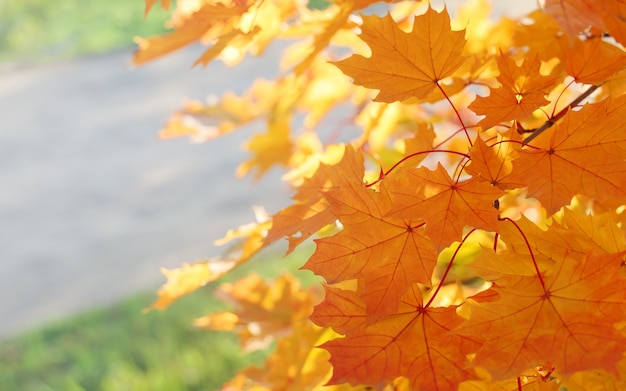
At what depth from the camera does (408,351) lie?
51 centimetres

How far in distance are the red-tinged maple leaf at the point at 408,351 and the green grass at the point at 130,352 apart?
1558mm

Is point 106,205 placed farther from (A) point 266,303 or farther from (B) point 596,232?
(B) point 596,232

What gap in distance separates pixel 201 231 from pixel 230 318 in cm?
257

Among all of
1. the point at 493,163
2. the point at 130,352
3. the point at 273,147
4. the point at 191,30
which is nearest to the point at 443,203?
the point at 493,163

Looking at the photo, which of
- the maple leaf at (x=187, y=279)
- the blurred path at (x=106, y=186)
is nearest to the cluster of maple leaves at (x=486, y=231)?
the maple leaf at (x=187, y=279)

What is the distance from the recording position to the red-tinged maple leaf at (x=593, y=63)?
54cm

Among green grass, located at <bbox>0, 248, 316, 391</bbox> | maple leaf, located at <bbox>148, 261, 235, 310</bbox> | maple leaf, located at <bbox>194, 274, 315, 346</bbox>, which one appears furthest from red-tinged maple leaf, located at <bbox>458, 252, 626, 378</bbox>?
green grass, located at <bbox>0, 248, 316, 391</bbox>

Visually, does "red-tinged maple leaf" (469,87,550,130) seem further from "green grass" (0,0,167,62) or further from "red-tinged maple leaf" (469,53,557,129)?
"green grass" (0,0,167,62)

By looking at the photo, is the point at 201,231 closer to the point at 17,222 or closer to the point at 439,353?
the point at 17,222

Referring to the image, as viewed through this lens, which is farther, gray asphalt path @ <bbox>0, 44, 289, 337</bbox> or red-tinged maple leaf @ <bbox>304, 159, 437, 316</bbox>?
gray asphalt path @ <bbox>0, 44, 289, 337</bbox>

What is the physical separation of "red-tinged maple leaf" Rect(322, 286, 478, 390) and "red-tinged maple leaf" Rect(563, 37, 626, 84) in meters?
0.18

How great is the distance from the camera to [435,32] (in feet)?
1.77

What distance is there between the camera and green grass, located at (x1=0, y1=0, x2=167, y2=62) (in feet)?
20.2

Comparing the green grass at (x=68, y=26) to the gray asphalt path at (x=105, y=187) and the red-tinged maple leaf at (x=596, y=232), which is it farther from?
the red-tinged maple leaf at (x=596, y=232)
